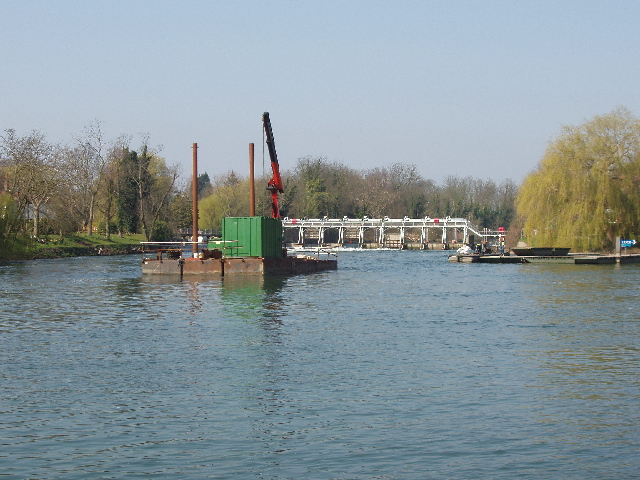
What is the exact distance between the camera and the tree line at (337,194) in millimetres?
79000

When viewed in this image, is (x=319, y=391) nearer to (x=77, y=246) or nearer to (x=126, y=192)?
(x=77, y=246)

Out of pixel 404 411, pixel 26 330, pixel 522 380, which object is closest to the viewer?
pixel 404 411

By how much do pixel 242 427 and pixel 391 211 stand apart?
154 m

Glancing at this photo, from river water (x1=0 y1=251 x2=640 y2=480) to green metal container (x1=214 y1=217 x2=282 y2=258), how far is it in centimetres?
2122

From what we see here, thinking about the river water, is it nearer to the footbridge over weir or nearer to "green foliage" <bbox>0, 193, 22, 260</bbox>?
"green foliage" <bbox>0, 193, 22, 260</bbox>

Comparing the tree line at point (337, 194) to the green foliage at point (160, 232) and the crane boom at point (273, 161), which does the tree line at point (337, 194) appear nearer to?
the green foliage at point (160, 232)

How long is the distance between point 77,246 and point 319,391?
85.3 m

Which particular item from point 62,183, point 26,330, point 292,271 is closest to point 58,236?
point 62,183

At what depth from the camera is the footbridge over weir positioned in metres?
149

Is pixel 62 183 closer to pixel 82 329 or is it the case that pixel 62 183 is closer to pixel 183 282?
pixel 183 282

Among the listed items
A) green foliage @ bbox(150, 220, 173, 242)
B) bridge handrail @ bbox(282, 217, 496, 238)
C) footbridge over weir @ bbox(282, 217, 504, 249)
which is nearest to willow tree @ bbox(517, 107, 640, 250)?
footbridge over weir @ bbox(282, 217, 504, 249)

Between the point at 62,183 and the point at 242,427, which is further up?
the point at 62,183

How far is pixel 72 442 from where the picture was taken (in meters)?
14.9

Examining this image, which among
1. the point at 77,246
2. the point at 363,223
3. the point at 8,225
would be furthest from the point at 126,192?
the point at 363,223
